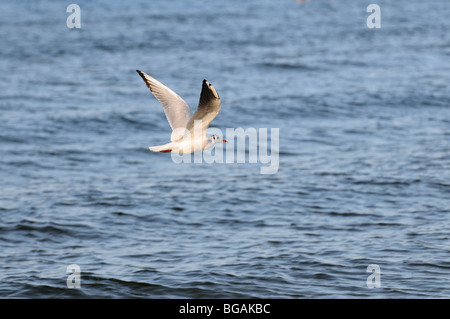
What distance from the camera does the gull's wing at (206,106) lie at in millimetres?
7754

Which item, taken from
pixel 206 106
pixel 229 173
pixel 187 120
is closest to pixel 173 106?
pixel 187 120

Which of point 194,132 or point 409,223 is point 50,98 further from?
point 194,132

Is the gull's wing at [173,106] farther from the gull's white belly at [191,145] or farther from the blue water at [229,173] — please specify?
the blue water at [229,173]

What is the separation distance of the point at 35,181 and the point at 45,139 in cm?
282

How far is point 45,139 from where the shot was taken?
701 inches

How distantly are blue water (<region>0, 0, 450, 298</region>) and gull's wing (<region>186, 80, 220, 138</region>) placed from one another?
3005 mm

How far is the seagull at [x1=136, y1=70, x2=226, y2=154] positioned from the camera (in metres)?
7.95

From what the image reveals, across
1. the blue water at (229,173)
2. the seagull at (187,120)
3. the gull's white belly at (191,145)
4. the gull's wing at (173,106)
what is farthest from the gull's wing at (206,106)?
the blue water at (229,173)

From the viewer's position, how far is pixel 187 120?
28.4 feet

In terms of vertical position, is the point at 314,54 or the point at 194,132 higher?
the point at 314,54

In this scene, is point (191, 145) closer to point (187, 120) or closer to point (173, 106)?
point (187, 120)

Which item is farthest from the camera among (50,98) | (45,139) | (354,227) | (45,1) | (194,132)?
(45,1)

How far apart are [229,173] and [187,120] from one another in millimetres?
7042
